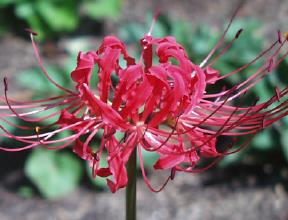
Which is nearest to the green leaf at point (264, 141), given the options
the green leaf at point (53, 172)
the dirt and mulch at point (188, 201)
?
the dirt and mulch at point (188, 201)

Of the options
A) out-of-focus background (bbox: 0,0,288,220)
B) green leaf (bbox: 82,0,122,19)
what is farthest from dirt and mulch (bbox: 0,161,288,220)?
green leaf (bbox: 82,0,122,19)

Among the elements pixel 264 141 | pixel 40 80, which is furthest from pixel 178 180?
pixel 40 80

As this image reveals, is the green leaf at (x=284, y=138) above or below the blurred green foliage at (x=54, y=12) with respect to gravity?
below

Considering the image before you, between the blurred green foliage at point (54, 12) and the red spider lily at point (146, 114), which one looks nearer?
the red spider lily at point (146, 114)

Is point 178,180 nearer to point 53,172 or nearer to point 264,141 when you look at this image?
point 264,141

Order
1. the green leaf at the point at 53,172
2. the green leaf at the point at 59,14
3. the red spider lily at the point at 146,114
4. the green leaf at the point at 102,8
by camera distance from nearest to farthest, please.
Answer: the red spider lily at the point at 146,114 → the green leaf at the point at 53,172 → the green leaf at the point at 59,14 → the green leaf at the point at 102,8

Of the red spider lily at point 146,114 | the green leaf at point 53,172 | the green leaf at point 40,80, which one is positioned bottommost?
the red spider lily at point 146,114

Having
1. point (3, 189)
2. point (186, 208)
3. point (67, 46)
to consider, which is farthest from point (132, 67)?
point (67, 46)

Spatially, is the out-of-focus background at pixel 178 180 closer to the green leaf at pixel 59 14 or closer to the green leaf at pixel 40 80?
the green leaf at pixel 40 80
